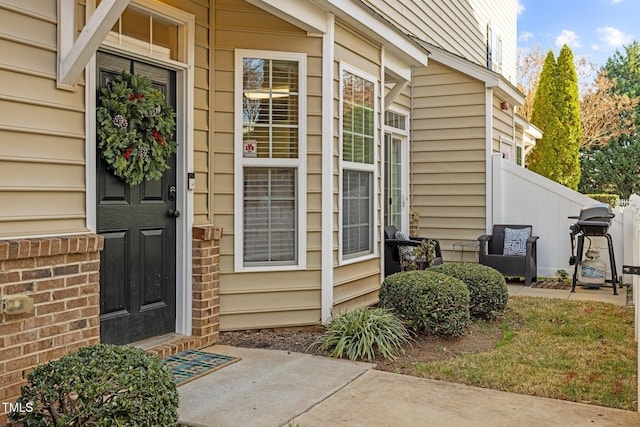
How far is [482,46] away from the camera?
42.8 feet

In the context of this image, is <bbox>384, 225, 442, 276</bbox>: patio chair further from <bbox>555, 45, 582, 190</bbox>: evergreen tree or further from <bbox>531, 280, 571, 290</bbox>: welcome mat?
<bbox>555, 45, 582, 190</bbox>: evergreen tree

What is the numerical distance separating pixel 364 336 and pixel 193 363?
1303mm

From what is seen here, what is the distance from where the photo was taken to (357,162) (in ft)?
18.8

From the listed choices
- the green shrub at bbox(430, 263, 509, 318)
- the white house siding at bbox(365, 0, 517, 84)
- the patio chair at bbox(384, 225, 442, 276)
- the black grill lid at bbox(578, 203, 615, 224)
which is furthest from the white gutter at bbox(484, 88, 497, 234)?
the green shrub at bbox(430, 263, 509, 318)

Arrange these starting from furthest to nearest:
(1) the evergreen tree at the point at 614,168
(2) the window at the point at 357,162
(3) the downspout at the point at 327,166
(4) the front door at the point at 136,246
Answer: (1) the evergreen tree at the point at 614,168 → (2) the window at the point at 357,162 → (3) the downspout at the point at 327,166 → (4) the front door at the point at 136,246

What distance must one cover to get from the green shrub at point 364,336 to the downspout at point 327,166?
50cm

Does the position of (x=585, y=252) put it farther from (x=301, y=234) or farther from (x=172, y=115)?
(x=172, y=115)

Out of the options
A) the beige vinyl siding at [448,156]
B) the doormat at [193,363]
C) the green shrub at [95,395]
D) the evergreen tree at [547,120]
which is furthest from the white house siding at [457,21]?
the green shrub at [95,395]

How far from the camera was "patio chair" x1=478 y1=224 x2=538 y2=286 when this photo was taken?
7.83 meters

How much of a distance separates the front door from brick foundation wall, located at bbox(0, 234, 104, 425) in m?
0.37

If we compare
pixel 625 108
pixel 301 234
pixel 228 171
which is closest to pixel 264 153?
pixel 228 171

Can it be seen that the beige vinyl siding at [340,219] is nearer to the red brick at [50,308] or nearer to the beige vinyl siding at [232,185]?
the beige vinyl siding at [232,185]

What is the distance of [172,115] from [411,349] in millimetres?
2649

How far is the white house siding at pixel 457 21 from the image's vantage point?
8555mm
